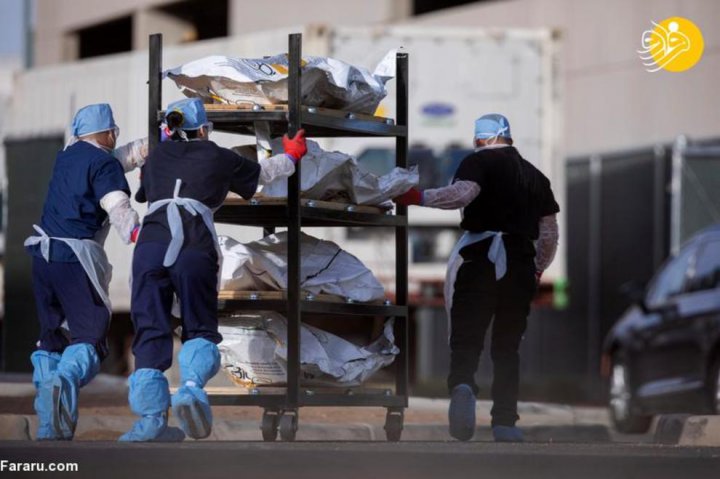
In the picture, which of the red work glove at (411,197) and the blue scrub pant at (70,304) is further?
the red work glove at (411,197)

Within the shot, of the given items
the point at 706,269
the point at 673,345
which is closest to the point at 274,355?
the point at 706,269

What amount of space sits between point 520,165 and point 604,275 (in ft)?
44.9

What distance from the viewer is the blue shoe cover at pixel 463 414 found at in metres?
10.6

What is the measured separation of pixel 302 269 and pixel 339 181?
1.74 feet

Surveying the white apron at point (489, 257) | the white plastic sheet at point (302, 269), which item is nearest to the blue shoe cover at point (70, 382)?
the white plastic sheet at point (302, 269)

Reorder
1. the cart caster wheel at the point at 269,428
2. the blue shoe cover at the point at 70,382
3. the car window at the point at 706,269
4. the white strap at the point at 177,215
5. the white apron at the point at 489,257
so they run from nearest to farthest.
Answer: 1. the white strap at the point at 177,215
2. the blue shoe cover at the point at 70,382
3. the cart caster wheel at the point at 269,428
4. the white apron at the point at 489,257
5. the car window at the point at 706,269

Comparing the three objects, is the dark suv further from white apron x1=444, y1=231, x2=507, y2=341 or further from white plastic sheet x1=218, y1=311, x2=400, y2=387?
white plastic sheet x1=218, y1=311, x2=400, y2=387

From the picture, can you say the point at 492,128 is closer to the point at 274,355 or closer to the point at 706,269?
the point at 274,355

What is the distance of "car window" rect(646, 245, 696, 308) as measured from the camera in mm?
16297

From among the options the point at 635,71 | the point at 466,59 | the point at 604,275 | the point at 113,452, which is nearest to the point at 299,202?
the point at 113,452

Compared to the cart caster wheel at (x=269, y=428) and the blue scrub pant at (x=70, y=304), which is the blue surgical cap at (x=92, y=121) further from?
the cart caster wheel at (x=269, y=428)

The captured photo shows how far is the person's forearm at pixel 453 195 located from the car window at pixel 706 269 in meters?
5.14

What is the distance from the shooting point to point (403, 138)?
35.9ft

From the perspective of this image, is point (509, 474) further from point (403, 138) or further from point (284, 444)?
point (403, 138)
